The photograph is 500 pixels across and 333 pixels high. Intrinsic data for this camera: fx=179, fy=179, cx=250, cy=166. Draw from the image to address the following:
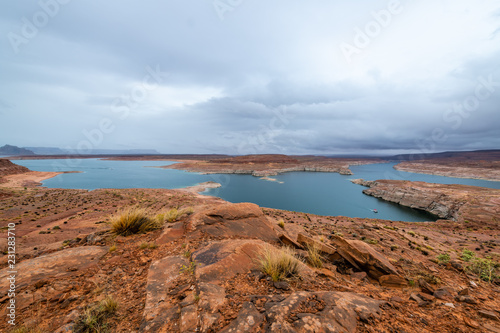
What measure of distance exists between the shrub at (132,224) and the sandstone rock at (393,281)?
25.3 ft

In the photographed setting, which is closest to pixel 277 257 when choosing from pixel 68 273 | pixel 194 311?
pixel 194 311

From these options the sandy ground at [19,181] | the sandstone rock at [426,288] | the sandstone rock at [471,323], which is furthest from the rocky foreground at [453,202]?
the sandy ground at [19,181]

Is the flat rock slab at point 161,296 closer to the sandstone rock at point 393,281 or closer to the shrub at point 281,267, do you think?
the shrub at point 281,267

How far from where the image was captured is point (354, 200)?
41.9m

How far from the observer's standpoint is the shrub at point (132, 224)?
22.2ft

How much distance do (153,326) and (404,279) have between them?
5950 millimetres

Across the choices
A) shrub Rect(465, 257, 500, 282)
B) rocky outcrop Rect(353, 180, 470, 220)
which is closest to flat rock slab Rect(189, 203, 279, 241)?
shrub Rect(465, 257, 500, 282)

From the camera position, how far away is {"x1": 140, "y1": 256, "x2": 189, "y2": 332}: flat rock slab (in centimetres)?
265

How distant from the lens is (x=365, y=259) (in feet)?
17.6

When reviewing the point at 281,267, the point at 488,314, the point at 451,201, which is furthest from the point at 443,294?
the point at 451,201

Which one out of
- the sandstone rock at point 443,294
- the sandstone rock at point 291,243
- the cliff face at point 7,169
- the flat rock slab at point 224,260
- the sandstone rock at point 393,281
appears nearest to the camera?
the sandstone rock at point 443,294

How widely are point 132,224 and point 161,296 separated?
4642mm

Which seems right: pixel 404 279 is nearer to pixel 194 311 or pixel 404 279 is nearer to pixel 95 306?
pixel 194 311

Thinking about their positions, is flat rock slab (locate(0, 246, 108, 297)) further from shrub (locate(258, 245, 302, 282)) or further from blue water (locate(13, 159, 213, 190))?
blue water (locate(13, 159, 213, 190))
